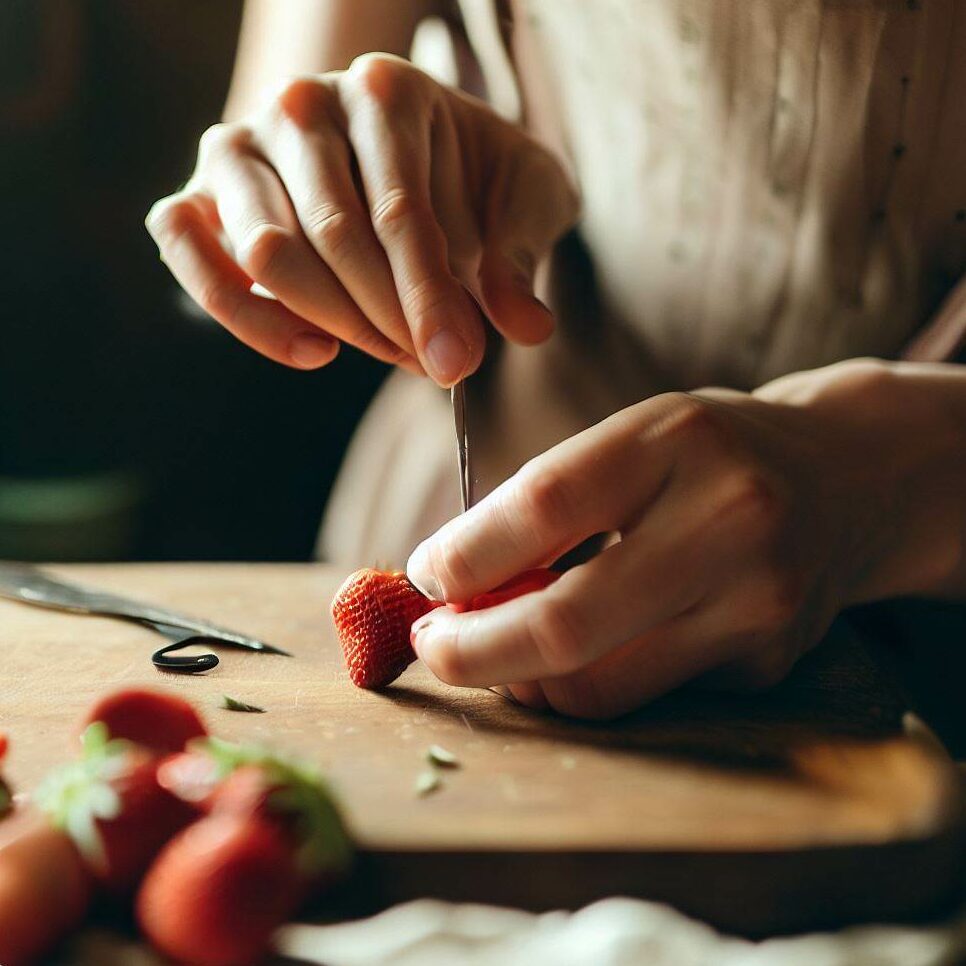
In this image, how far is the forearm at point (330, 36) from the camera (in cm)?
109

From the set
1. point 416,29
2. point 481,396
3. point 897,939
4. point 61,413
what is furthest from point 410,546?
point 61,413

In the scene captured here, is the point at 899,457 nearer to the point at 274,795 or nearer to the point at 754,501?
the point at 754,501

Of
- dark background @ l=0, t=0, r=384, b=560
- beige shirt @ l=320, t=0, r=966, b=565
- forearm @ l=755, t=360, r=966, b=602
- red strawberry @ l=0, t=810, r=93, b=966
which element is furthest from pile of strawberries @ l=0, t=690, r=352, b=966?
dark background @ l=0, t=0, r=384, b=560

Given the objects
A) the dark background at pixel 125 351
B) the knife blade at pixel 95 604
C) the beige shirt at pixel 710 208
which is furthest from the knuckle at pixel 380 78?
the dark background at pixel 125 351

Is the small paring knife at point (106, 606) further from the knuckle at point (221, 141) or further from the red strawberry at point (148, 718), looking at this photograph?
the knuckle at point (221, 141)

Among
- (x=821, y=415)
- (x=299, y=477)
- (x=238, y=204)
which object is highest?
(x=238, y=204)

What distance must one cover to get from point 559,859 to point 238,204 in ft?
1.46

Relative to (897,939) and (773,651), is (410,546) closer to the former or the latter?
(773,651)

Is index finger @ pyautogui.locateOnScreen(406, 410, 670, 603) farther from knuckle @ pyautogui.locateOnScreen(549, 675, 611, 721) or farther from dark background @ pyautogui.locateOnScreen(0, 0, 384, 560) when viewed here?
dark background @ pyautogui.locateOnScreen(0, 0, 384, 560)

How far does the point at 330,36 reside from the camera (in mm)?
1086

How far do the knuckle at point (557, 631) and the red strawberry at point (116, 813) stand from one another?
0.58 ft

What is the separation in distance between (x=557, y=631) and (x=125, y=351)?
4.55 ft

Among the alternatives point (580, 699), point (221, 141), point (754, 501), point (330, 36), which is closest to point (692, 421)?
point (754, 501)

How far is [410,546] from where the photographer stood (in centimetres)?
103
